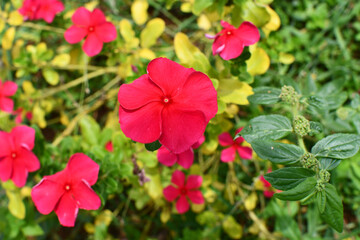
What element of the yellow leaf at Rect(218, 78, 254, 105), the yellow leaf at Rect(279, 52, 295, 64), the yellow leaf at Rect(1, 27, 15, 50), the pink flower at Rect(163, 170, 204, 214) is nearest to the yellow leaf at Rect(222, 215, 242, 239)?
the pink flower at Rect(163, 170, 204, 214)

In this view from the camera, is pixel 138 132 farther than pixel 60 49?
No

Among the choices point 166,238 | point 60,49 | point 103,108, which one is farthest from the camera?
point 103,108

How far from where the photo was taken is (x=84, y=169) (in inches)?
40.8

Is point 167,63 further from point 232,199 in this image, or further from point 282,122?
point 232,199

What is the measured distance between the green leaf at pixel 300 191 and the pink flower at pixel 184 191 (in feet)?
2.15

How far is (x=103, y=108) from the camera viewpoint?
2230 mm

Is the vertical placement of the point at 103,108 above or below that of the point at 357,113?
below

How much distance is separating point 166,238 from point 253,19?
1.40 meters

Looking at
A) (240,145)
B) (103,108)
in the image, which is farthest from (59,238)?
(240,145)

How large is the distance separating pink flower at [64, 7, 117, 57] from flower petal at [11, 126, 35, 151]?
401 millimetres

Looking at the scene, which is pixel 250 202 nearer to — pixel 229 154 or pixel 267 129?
pixel 229 154

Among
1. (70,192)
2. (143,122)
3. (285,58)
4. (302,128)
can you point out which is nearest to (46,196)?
(70,192)

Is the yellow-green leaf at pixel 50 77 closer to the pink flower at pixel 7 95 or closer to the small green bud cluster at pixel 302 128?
the pink flower at pixel 7 95

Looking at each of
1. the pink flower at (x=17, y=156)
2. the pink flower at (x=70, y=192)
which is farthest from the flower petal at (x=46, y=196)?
the pink flower at (x=17, y=156)
